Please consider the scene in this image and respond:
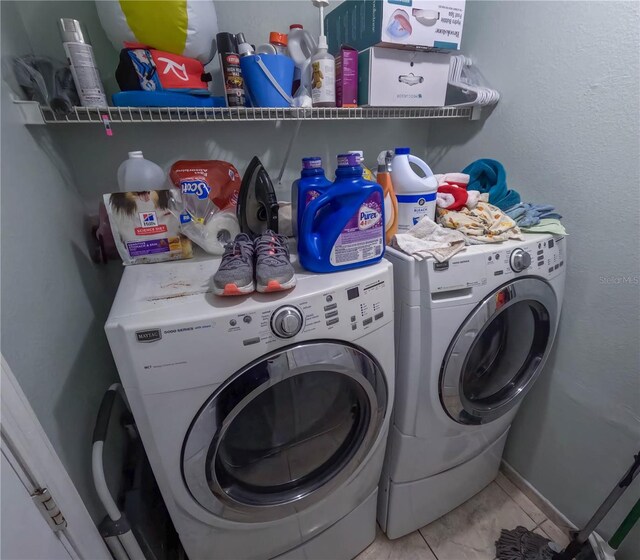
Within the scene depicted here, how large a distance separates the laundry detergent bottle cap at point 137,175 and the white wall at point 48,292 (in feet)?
0.61

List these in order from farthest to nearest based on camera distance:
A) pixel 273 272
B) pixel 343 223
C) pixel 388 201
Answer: pixel 388 201
pixel 343 223
pixel 273 272

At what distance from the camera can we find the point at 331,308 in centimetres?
76

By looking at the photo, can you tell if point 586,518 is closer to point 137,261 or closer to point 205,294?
point 205,294

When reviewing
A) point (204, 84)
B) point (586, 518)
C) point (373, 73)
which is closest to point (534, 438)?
point (586, 518)

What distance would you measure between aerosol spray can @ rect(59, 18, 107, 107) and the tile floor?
1.87 metres

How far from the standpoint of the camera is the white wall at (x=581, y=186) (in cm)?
98

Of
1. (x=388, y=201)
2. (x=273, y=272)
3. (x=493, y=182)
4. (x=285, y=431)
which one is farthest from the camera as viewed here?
(x=493, y=182)

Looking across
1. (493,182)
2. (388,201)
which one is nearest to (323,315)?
(388,201)

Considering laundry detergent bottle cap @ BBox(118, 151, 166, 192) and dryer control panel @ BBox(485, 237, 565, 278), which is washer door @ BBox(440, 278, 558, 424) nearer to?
dryer control panel @ BBox(485, 237, 565, 278)

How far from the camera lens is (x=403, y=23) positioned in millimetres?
1057

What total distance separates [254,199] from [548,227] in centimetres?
102

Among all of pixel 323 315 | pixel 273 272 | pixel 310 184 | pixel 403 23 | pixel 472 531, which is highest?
pixel 403 23

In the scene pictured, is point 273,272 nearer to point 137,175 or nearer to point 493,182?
point 137,175

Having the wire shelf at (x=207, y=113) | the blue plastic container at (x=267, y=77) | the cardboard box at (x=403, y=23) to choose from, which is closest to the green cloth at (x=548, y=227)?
the wire shelf at (x=207, y=113)
